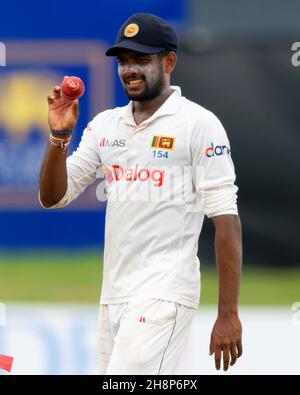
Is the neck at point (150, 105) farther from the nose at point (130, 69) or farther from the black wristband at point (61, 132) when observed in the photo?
the black wristband at point (61, 132)

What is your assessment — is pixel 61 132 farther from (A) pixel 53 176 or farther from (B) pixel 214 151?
(B) pixel 214 151

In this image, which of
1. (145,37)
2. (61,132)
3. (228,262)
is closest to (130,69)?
(145,37)

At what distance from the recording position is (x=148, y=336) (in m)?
4.92

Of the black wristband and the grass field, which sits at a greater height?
the grass field

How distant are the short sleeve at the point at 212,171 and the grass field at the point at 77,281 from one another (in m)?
5.44

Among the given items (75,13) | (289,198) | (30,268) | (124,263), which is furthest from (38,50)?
(124,263)

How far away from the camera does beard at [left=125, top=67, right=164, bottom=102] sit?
5.20 metres

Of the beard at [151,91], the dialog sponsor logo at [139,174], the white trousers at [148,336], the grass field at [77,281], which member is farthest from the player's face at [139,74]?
the grass field at [77,281]

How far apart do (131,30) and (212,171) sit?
749 millimetres

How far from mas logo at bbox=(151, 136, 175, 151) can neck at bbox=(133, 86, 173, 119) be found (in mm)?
184

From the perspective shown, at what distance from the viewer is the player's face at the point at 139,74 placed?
5.17 m

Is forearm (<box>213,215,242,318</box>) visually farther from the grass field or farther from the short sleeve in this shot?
the grass field

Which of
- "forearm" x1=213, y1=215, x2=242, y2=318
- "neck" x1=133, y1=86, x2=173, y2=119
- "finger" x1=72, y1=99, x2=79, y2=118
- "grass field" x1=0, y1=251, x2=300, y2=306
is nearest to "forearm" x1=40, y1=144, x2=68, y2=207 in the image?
"finger" x1=72, y1=99, x2=79, y2=118
